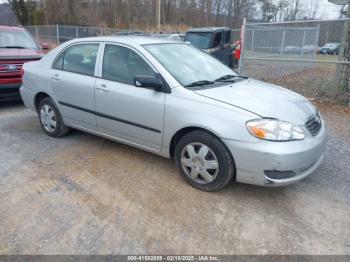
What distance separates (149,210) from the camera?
304 centimetres

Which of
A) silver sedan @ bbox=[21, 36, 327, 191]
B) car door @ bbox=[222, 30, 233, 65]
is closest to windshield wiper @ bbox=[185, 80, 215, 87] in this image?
silver sedan @ bbox=[21, 36, 327, 191]

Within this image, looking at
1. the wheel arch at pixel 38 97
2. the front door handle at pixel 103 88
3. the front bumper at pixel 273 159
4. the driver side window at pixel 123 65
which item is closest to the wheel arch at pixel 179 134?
the front bumper at pixel 273 159

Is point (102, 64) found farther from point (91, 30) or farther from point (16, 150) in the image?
point (91, 30)

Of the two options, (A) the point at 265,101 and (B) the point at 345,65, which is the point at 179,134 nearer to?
(A) the point at 265,101

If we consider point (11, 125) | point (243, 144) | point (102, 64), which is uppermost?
point (102, 64)

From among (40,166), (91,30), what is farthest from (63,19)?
(40,166)

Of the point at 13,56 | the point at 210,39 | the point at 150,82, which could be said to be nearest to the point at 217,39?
the point at 210,39

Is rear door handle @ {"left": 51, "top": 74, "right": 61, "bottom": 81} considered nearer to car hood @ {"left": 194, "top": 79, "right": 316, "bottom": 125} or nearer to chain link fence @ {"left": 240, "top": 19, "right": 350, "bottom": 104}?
car hood @ {"left": 194, "top": 79, "right": 316, "bottom": 125}

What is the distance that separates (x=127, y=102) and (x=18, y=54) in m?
4.56

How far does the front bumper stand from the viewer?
9.49 feet

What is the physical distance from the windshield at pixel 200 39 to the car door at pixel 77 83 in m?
7.41

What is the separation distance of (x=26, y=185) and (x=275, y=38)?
11638mm

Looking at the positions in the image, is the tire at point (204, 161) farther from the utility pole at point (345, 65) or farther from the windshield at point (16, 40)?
the windshield at point (16, 40)

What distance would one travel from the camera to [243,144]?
117 inches
